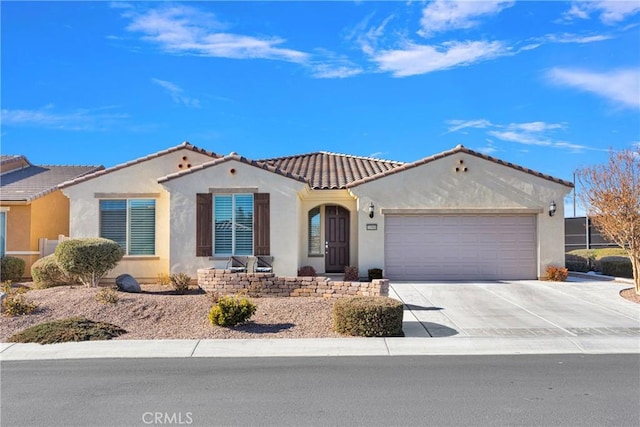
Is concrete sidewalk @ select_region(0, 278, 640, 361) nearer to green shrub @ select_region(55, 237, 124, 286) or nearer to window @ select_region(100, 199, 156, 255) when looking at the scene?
green shrub @ select_region(55, 237, 124, 286)

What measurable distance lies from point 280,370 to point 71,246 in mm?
8099

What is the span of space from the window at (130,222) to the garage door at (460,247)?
7461mm

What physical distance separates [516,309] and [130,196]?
38.3 feet

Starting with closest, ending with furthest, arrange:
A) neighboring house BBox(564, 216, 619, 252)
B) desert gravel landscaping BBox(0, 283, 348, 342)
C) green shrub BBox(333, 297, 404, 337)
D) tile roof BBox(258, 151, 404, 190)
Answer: green shrub BBox(333, 297, 404, 337) < desert gravel landscaping BBox(0, 283, 348, 342) < tile roof BBox(258, 151, 404, 190) < neighboring house BBox(564, 216, 619, 252)

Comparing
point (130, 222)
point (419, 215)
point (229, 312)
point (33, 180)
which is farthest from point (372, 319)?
point (33, 180)

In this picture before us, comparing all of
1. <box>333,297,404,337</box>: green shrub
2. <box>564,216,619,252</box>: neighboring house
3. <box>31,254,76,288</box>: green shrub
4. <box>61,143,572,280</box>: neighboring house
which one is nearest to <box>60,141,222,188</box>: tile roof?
<box>61,143,572,280</box>: neighboring house

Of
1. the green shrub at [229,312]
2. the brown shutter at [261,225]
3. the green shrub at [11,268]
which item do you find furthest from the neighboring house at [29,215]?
the green shrub at [229,312]

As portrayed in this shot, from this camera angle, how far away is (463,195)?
16906mm

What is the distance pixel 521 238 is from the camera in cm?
1695

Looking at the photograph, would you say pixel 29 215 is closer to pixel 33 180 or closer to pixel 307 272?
pixel 33 180

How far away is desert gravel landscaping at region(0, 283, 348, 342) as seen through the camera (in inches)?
390

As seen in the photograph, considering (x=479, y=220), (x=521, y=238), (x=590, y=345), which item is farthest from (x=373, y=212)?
(x=590, y=345)

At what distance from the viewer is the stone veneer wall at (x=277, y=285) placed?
12.5 metres

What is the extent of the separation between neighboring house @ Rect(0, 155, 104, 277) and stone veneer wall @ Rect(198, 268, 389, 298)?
23.9 ft
